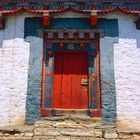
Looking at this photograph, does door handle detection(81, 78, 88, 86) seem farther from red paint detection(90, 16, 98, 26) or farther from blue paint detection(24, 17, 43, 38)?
blue paint detection(24, 17, 43, 38)

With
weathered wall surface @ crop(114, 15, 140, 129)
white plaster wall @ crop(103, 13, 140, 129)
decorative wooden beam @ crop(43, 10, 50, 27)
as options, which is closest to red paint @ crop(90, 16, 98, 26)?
white plaster wall @ crop(103, 13, 140, 129)

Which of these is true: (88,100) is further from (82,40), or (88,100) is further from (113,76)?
(82,40)

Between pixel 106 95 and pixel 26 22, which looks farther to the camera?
pixel 26 22

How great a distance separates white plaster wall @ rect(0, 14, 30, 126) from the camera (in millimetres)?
8133

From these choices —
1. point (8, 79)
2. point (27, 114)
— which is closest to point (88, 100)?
point (27, 114)

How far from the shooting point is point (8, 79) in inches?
329

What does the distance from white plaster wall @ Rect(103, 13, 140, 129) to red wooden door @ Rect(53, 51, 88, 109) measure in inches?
36.3

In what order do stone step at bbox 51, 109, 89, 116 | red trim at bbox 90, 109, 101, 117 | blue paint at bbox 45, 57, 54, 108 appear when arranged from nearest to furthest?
1. red trim at bbox 90, 109, 101, 117
2. stone step at bbox 51, 109, 89, 116
3. blue paint at bbox 45, 57, 54, 108

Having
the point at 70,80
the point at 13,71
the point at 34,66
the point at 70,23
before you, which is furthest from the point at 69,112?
the point at 70,23

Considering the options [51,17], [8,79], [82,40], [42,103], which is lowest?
[42,103]

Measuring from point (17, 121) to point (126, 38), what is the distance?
12.2 feet

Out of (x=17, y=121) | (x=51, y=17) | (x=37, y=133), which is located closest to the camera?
(x=37, y=133)

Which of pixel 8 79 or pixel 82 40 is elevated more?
pixel 82 40

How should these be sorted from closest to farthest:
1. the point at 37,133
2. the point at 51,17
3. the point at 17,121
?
the point at 37,133 < the point at 17,121 < the point at 51,17
